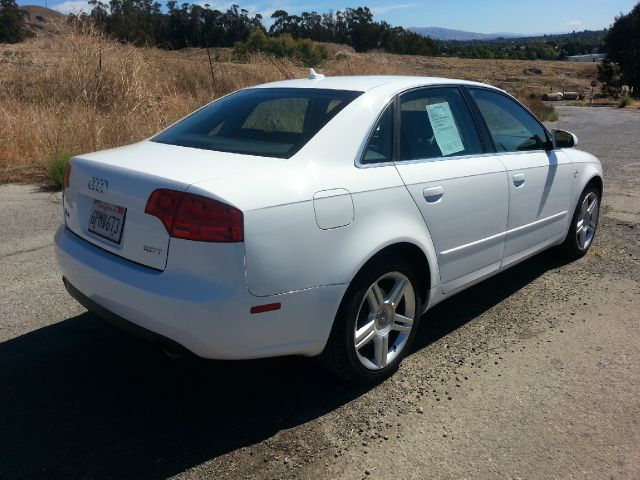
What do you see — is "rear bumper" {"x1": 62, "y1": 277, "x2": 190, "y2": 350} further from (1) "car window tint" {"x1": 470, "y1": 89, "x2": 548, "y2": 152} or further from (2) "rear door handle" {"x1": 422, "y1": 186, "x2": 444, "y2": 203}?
(1) "car window tint" {"x1": 470, "y1": 89, "x2": 548, "y2": 152}

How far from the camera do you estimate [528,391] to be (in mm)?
3400

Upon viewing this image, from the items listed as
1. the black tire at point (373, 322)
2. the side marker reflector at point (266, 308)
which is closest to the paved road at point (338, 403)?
the black tire at point (373, 322)

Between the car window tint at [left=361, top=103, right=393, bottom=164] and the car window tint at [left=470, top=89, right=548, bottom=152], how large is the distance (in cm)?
108

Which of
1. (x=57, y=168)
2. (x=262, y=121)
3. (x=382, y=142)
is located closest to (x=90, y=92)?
(x=57, y=168)

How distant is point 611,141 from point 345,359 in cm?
1473

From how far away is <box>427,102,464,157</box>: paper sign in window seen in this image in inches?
152

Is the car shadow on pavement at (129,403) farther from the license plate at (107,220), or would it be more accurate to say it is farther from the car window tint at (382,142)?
the car window tint at (382,142)

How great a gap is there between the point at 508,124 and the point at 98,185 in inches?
128

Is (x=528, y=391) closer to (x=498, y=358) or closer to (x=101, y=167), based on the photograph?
(x=498, y=358)

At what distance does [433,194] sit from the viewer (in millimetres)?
3529

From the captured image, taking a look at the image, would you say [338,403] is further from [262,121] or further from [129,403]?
[262,121]

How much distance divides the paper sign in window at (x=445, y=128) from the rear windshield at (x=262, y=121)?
2.11 feet

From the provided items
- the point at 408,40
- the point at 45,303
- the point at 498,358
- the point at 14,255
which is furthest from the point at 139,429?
the point at 408,40

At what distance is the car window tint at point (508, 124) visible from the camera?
14.5 ft
